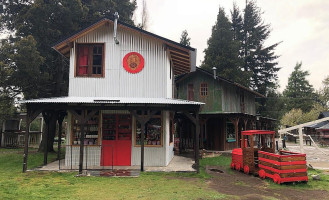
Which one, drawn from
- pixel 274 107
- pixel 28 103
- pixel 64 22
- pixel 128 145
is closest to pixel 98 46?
pixel 28 103

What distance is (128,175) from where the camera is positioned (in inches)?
351

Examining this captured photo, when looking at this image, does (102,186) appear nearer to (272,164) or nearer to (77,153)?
(77,153)

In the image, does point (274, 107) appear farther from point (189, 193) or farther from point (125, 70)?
point (189, 193)

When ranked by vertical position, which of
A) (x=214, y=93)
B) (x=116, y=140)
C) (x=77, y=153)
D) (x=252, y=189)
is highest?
(x=214, y=93)

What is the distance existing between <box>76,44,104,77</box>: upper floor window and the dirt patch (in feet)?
23.6

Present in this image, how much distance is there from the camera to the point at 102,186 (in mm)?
7426

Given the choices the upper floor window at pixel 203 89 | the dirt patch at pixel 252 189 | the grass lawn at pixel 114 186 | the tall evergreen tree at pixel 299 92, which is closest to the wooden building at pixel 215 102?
the upper floor window at pixel 203 89

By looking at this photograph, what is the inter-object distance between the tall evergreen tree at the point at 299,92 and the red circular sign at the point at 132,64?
4718cm

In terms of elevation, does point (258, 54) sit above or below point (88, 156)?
above

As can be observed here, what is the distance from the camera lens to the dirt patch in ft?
21.9

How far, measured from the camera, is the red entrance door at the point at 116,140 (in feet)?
35.6

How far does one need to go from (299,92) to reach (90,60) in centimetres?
5260

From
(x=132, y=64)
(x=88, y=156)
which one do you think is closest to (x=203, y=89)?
(x=132, y=64)

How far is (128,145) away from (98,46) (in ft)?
16.6
